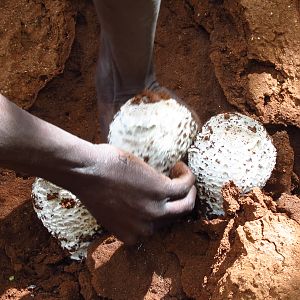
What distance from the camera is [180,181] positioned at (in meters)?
1.79

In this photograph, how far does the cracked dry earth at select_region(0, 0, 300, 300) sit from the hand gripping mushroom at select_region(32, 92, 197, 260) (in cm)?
8

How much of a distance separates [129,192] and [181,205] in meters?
0.21

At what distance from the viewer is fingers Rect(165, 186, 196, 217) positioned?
5.85 feet

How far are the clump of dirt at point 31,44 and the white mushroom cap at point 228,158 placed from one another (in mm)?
869

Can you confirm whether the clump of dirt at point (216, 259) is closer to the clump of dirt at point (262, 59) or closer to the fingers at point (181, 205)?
the fingers at point (181, 205)

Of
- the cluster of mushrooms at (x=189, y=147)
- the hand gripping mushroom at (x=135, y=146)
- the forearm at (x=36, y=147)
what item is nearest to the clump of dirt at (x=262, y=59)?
the cluster of mushrooms at (x=189, y=147)

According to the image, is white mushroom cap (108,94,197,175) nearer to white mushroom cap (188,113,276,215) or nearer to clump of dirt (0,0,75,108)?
white mushroom cap (188,113,276,215)

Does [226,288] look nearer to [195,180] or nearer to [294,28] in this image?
[195,180]

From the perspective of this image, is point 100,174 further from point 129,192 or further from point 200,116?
point 200,116

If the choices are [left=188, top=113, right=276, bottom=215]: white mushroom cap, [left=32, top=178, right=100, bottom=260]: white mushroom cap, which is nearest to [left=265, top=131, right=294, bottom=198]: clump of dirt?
[left=188, top=113, right=276, bottom=215]: white mushroom cap

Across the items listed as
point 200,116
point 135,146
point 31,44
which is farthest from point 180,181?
point 31,44

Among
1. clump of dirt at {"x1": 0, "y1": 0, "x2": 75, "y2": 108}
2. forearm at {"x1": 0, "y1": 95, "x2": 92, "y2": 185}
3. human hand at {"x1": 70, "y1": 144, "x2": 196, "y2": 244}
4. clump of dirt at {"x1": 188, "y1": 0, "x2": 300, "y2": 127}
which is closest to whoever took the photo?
forearm at {"x1": 0, "y1": 95, "x2": 92, "y2": 185}

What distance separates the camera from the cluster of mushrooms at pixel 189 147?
183 cm

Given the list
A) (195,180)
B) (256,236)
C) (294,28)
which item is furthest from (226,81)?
(256,236)
